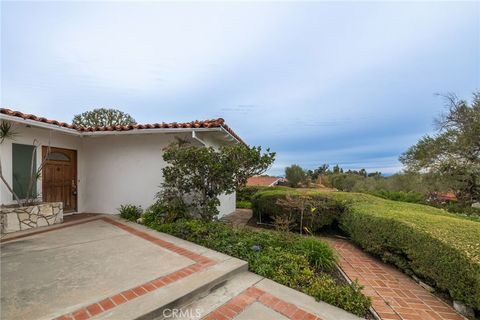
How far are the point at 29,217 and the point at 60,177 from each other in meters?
2.03

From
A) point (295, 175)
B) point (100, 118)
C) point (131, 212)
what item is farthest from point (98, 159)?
point (295, 175)

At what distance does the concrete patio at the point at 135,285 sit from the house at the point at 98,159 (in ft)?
9.41

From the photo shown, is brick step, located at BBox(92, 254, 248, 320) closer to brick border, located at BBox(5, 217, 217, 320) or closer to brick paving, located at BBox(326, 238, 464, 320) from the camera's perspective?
brick border, located at BBox(5, 217, 217, 320)

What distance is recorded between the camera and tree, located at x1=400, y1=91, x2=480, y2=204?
11.5 metres

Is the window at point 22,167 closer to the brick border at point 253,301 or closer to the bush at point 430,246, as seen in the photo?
the brick border at point 253,301

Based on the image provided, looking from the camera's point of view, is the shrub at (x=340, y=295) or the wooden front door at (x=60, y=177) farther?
the wooden front door at (x=60, y=177)

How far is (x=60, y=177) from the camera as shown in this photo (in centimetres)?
751

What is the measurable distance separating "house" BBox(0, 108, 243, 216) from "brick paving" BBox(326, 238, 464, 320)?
4.71 metres

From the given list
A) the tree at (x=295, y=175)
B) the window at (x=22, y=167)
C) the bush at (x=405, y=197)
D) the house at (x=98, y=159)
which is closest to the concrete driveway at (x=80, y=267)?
the window at (x=22, y=167)

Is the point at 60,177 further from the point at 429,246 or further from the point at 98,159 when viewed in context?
the point at 429,246

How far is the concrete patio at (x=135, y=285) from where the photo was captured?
248 centimetres

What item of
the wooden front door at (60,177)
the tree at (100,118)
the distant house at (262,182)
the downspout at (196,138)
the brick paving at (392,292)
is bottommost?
the brick paving at (392,292)

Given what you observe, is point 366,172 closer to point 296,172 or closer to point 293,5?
point 296,172

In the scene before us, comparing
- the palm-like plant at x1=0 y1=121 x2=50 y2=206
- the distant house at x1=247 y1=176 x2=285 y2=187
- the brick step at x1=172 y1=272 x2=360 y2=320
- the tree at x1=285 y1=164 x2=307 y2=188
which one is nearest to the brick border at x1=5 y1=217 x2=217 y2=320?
the brick step at x1=172 y1=272 x2=360 y2=320
